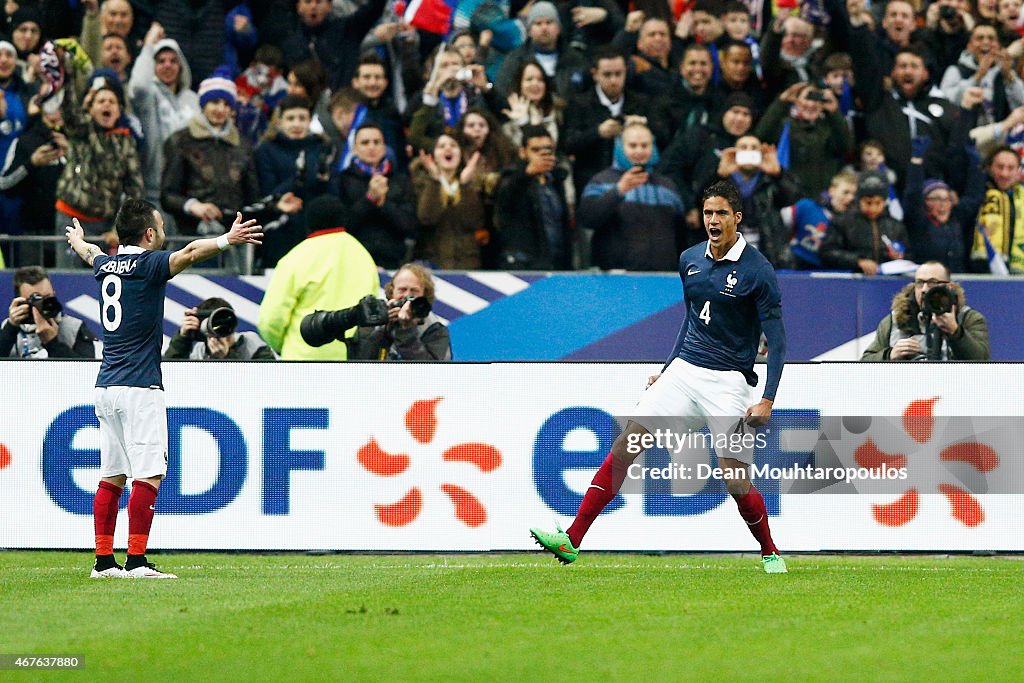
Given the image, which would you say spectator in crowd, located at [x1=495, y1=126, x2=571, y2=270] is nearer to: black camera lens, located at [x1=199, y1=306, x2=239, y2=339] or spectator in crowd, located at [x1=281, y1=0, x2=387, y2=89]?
spectator in crowd, located at [x1=281, y1=0, x2=387, y2=89]

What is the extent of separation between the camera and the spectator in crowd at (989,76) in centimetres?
1694

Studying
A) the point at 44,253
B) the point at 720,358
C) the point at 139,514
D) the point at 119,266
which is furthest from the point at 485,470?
the point at 44,253

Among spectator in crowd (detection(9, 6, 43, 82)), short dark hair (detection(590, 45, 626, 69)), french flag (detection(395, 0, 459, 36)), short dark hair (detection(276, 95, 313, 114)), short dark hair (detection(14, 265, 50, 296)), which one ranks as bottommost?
short dark hair (detection(14, 265, 50, 296))

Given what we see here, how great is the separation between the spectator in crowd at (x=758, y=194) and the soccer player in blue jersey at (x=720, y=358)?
5.17m

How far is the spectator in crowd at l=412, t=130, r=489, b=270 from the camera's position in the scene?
14.9 m

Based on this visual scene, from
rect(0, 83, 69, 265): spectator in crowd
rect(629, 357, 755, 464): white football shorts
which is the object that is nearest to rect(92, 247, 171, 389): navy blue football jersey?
rect(629, 357, 755, 464): white football shorts

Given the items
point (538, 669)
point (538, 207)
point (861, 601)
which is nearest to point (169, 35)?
point (538, 207)

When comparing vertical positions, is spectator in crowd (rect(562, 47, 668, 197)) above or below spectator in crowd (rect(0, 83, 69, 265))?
above

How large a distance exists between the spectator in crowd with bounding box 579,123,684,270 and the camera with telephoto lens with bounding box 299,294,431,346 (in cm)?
342

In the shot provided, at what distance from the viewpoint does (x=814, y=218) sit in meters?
15.3

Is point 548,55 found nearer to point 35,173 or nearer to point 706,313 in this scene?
point 35,173

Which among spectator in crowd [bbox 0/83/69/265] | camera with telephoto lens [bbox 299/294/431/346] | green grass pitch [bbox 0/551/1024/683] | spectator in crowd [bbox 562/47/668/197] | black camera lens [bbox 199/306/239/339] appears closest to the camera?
green grass pitch [bbox 0/551/1024/683]

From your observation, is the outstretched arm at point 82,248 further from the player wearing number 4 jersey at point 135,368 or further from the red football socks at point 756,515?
the red football socks at point 756,515

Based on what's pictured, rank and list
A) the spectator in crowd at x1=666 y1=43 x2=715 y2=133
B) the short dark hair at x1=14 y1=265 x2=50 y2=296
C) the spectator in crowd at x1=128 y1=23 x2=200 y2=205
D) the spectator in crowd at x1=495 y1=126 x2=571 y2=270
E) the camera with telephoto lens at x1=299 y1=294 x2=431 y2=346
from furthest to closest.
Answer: the spectator in crowd at x1=666 y1=43 x2=715 y2=133
the spectator in crowd at x1=128 y1=23 x2=200 y2=205
the spectator in crowd at x1=495 y1=126 x2=571 y2=270
the short dark hair at x1=14 y1=265 x2=50 y2=296
the camera with telephoto lens at x1=299 y1=294 x2=431 y2=346
